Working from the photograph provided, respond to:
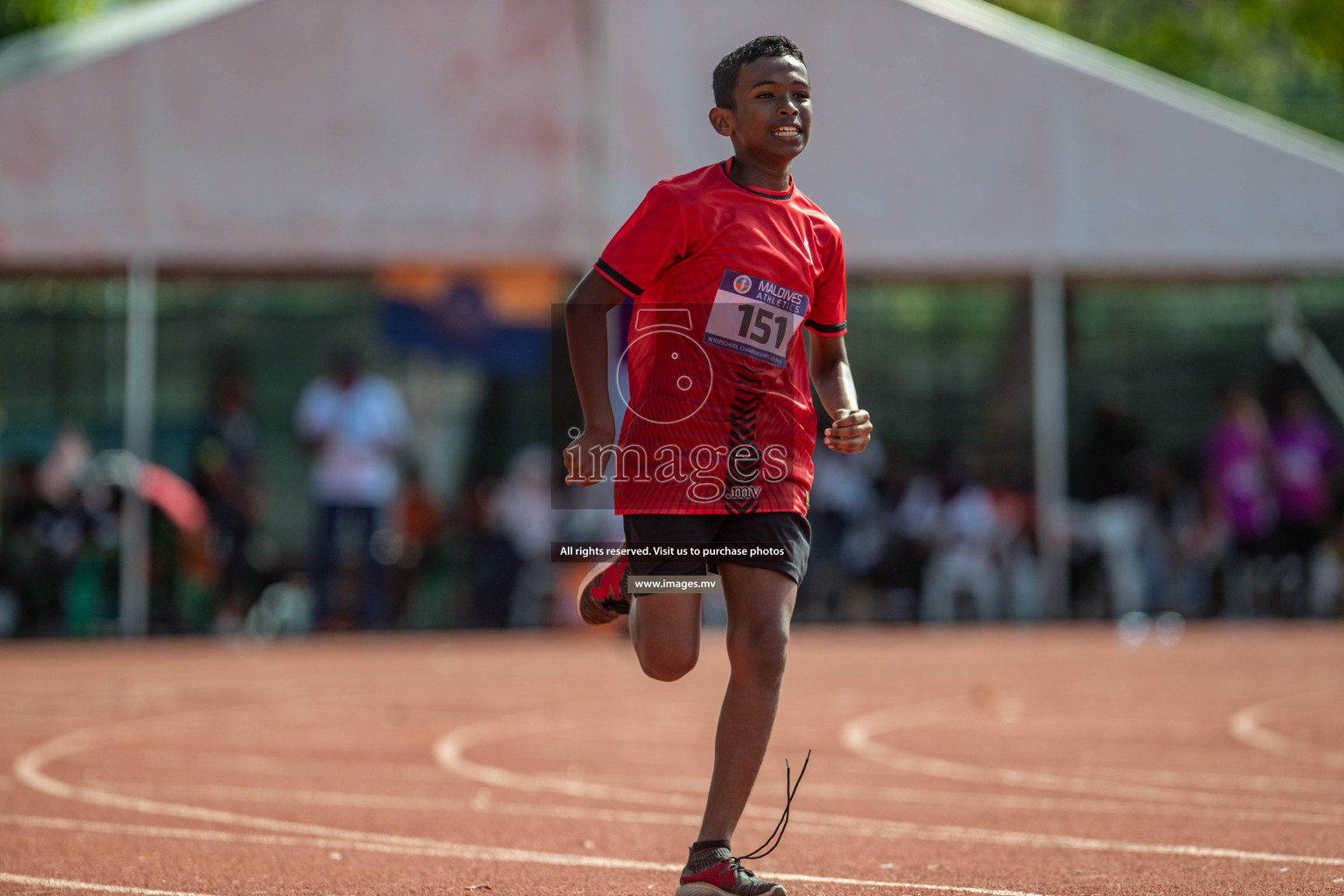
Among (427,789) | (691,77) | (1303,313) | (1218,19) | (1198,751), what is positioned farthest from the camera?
(1218,19)

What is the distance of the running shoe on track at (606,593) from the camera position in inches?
175

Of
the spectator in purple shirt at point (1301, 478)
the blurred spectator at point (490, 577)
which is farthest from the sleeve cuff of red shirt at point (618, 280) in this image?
the spectator in purple shirt at point (1301, 478)

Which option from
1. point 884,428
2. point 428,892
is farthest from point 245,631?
point 428,892

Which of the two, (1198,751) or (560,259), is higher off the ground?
(560,259)

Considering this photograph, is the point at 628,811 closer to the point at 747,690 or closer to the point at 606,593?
the point at 606,593

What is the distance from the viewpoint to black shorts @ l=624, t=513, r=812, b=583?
13.9 ft

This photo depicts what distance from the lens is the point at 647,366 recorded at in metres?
4.38

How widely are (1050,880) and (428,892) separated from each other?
165cm

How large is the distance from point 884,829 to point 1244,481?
36.5ft

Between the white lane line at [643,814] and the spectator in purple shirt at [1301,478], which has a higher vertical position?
the spectator in purple shirt at [1301,478]

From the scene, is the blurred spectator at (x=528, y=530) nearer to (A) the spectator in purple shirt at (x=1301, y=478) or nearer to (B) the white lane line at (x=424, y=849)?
(A) the spectator in purple shirt at (x=1301, y=478)

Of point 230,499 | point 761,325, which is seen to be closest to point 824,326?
point 761,325

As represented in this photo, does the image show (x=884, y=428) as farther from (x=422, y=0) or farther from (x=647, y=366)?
(x=647, y=366)

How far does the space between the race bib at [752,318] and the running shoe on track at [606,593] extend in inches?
24.0
